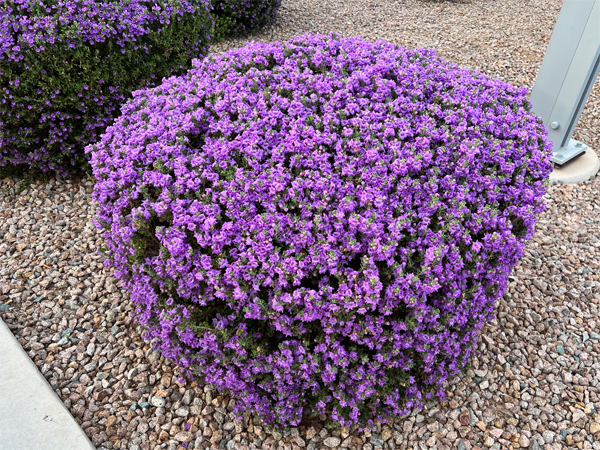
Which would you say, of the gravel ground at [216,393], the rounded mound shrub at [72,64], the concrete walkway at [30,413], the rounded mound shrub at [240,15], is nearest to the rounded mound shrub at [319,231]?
the gravel ground at [216,393]

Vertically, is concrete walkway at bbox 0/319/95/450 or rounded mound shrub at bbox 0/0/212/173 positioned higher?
rounded mound shrub at bbox 0/0/212/173

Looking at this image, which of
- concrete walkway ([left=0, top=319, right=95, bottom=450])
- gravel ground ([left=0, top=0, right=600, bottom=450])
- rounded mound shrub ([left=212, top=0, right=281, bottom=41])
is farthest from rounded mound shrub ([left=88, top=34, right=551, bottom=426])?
rounded mound shrub ([left=212, top=0, right=281, bottom=41])

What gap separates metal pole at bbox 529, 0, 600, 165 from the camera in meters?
4.16

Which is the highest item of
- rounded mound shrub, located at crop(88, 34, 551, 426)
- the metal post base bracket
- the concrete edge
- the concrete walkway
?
rounded mound shrub, located at crop(88, 34, 551, 426)

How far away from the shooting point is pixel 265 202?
2143 millimetres

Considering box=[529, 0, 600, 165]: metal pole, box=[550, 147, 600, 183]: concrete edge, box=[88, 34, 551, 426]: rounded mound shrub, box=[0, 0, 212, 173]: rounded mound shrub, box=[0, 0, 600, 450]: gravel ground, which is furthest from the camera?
box=[550, 147, 600, 183]: concrete edge

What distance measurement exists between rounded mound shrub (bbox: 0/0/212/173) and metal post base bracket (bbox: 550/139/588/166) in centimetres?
401

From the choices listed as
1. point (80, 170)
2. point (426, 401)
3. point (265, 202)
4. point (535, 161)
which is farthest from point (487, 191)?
point (80, 170)

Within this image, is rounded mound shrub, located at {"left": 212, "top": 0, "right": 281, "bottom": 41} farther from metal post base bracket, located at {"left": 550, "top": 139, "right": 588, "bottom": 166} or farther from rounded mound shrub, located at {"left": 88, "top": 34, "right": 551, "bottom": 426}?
metal post base bracket, located at {"left": 550, "top": 139, "right": 588, "bottom": 166}

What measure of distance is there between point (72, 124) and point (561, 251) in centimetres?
447

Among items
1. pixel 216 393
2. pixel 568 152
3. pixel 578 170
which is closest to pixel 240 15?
pixel 568 152

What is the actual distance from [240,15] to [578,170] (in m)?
5.19

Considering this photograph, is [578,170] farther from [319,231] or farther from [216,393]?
[216,393]

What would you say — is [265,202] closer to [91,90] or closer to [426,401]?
[426,401]
